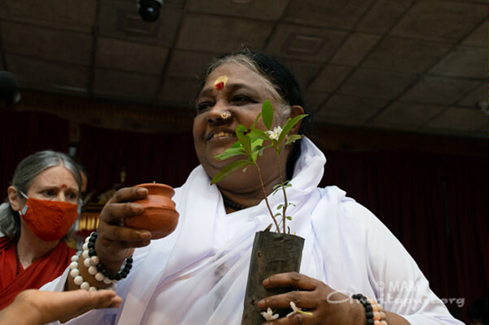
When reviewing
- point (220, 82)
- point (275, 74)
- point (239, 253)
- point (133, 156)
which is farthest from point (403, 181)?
point (239, 253)

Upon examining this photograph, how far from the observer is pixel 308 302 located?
782 millimetres

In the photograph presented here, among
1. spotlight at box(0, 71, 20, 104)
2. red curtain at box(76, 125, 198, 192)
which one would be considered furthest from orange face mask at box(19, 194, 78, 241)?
red curtain at box(76, 125, 198, 192)

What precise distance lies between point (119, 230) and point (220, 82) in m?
0.55

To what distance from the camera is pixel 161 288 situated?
1.04 metres

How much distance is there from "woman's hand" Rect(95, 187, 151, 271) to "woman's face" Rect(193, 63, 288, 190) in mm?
322

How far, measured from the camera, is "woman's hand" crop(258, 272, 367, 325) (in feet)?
2.53

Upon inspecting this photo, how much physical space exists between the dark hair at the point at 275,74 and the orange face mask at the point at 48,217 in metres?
1.22

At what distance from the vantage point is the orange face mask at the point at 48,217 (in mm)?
2176

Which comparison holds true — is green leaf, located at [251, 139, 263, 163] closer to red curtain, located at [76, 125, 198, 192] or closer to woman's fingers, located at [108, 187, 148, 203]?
woman's fingers, located at [108, 187, 148, 203]

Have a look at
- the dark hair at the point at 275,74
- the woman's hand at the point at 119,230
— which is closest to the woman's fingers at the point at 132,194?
the woman's hand at the point at 119,230

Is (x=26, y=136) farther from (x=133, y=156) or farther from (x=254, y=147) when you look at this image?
(x=254, y=147)

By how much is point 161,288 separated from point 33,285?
1.18 m

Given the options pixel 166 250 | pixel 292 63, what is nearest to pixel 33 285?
pixel 166 250

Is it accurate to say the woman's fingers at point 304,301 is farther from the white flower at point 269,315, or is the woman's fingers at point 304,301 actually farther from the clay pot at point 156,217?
the clay pot at point 156,217
